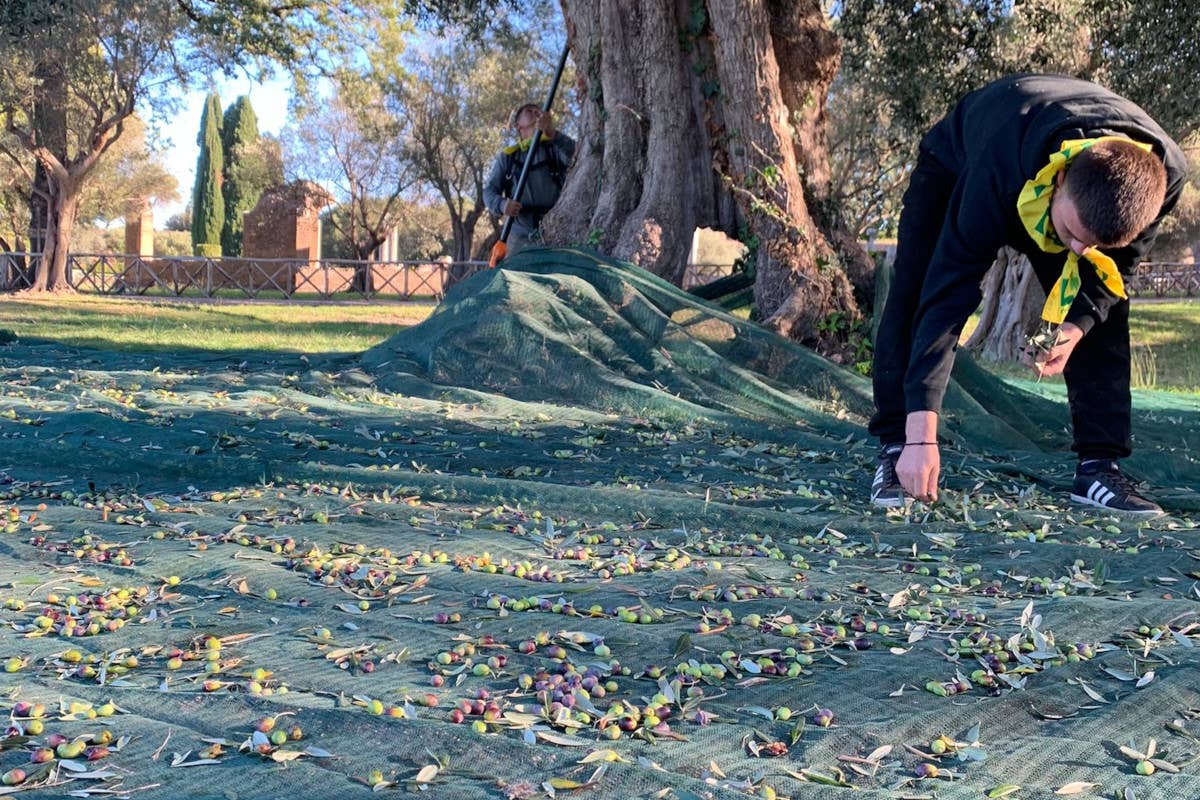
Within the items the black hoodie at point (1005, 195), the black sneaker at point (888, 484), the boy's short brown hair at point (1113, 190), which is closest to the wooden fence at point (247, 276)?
the black sneaker at point (888, 484)

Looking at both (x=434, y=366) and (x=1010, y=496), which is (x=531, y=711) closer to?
(x=1010, y=496)

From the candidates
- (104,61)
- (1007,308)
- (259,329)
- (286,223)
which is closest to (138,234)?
(286,223)

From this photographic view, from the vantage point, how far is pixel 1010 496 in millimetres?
4125

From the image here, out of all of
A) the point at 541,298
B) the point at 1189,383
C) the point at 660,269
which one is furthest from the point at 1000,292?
the point at 541,298

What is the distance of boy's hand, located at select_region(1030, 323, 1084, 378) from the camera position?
347 cm

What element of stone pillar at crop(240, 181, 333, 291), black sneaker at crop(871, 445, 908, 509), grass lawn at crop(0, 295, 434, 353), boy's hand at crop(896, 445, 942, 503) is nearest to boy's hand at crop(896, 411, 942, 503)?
boy's hand at crop(896, 445, 942, 503)

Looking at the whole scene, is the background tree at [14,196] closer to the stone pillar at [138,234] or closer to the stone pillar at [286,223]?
the stone pillar at [138,234]

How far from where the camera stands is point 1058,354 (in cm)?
349

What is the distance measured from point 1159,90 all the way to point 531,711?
10382 mm

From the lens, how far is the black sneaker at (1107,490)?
3828mm

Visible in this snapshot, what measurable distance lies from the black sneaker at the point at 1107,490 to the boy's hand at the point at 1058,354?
635 millimetres

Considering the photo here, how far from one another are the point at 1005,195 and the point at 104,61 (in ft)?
69.7

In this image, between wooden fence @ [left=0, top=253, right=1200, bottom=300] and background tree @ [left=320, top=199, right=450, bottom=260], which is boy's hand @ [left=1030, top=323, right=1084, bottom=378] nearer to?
wooden fence @ [left=0, top=253, right=1200, bottom=300]

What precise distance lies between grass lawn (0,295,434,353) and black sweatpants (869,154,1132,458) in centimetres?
568
